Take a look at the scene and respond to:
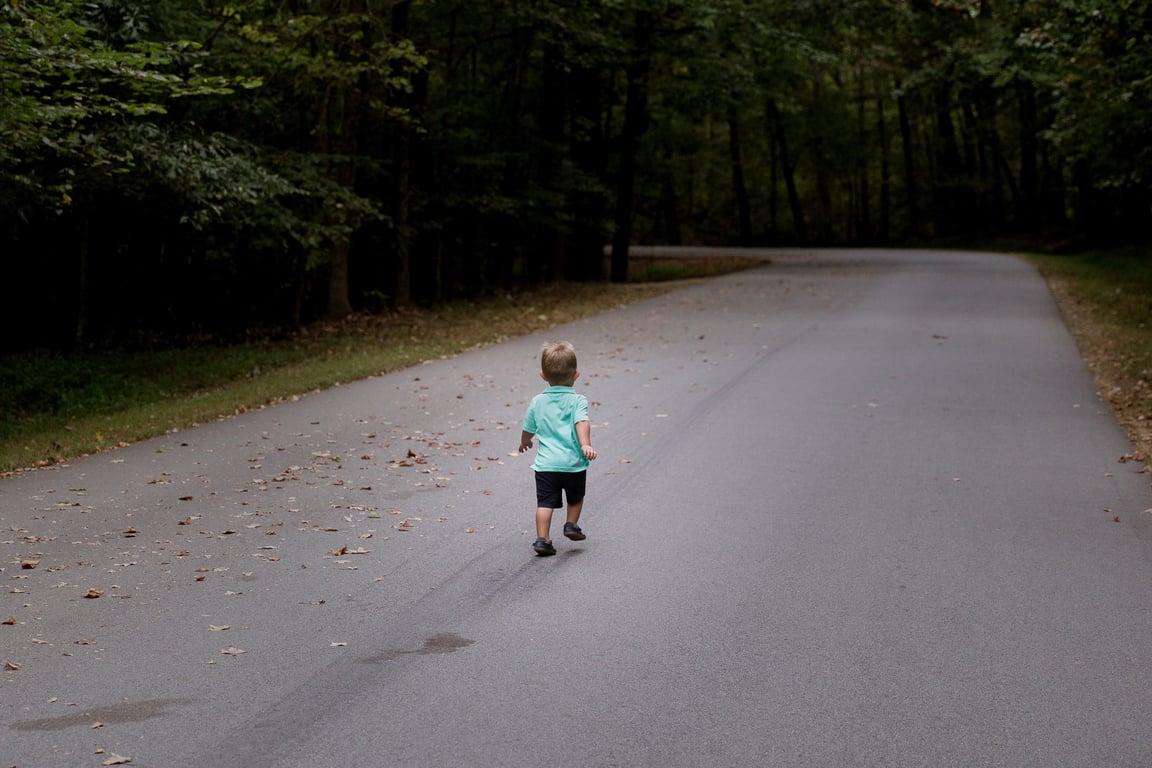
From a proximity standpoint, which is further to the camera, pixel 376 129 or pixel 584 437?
pixel 376 129

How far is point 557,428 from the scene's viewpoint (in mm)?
7258

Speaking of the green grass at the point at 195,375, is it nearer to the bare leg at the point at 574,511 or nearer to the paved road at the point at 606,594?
the paved road at the point at 606,594

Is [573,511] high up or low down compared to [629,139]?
down

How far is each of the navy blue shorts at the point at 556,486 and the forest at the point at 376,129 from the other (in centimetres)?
659

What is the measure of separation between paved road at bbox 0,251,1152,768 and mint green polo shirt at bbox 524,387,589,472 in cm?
56

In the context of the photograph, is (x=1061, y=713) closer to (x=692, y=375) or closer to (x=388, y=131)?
(x=692, y=375)

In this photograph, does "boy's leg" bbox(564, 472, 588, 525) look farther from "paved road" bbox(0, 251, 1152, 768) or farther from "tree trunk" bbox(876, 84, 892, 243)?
"tree trunk" bbox(876, 84, 892, 243)

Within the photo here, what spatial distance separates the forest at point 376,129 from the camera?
14.4 meters

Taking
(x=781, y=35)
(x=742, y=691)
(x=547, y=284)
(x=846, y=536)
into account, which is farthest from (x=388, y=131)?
(x=742, y=691)

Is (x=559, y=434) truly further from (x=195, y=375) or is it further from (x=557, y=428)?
(x=195, y=375)

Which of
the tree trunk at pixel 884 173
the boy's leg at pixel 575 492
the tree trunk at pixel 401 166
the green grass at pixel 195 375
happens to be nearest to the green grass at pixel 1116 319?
the boy's leg at pixel 575 492

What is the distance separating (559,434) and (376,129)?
783 inches

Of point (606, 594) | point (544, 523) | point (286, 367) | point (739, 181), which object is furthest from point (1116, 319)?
point (739, 181)

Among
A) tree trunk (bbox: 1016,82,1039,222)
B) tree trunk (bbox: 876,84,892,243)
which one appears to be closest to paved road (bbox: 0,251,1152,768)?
tree trunk (bbox: 1016,82,1039,222)
